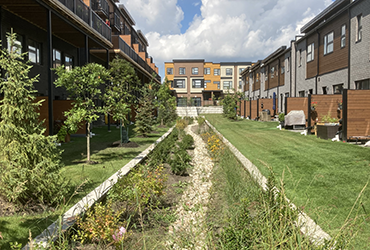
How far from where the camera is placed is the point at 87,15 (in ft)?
49.8

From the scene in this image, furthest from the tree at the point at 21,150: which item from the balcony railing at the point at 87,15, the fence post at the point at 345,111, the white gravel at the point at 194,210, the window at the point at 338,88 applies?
the window at the point at 338,88

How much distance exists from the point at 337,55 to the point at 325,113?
5457mm

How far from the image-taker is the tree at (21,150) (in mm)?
4137

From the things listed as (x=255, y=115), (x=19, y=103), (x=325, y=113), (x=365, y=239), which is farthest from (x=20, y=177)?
(x=255, y=115)

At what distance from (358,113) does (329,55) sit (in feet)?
31.2

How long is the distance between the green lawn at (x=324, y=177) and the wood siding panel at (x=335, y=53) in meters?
9.47

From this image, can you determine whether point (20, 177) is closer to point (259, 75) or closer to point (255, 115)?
point (255, 115)

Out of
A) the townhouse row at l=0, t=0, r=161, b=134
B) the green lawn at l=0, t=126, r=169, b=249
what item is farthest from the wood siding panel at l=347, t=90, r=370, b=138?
the townhouse row at l=0, t=0, r=161, b=134

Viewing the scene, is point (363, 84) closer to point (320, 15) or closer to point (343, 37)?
point (343, 37)

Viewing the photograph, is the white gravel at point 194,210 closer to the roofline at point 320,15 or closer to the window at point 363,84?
the window at point 363,84

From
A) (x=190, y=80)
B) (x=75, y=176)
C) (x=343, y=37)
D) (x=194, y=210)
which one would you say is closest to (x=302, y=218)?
(x=194, y=210)

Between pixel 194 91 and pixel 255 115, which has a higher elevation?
pixel 194 91

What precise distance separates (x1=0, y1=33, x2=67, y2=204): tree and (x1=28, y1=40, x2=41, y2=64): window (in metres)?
11.6

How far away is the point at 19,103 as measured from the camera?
172 inches
